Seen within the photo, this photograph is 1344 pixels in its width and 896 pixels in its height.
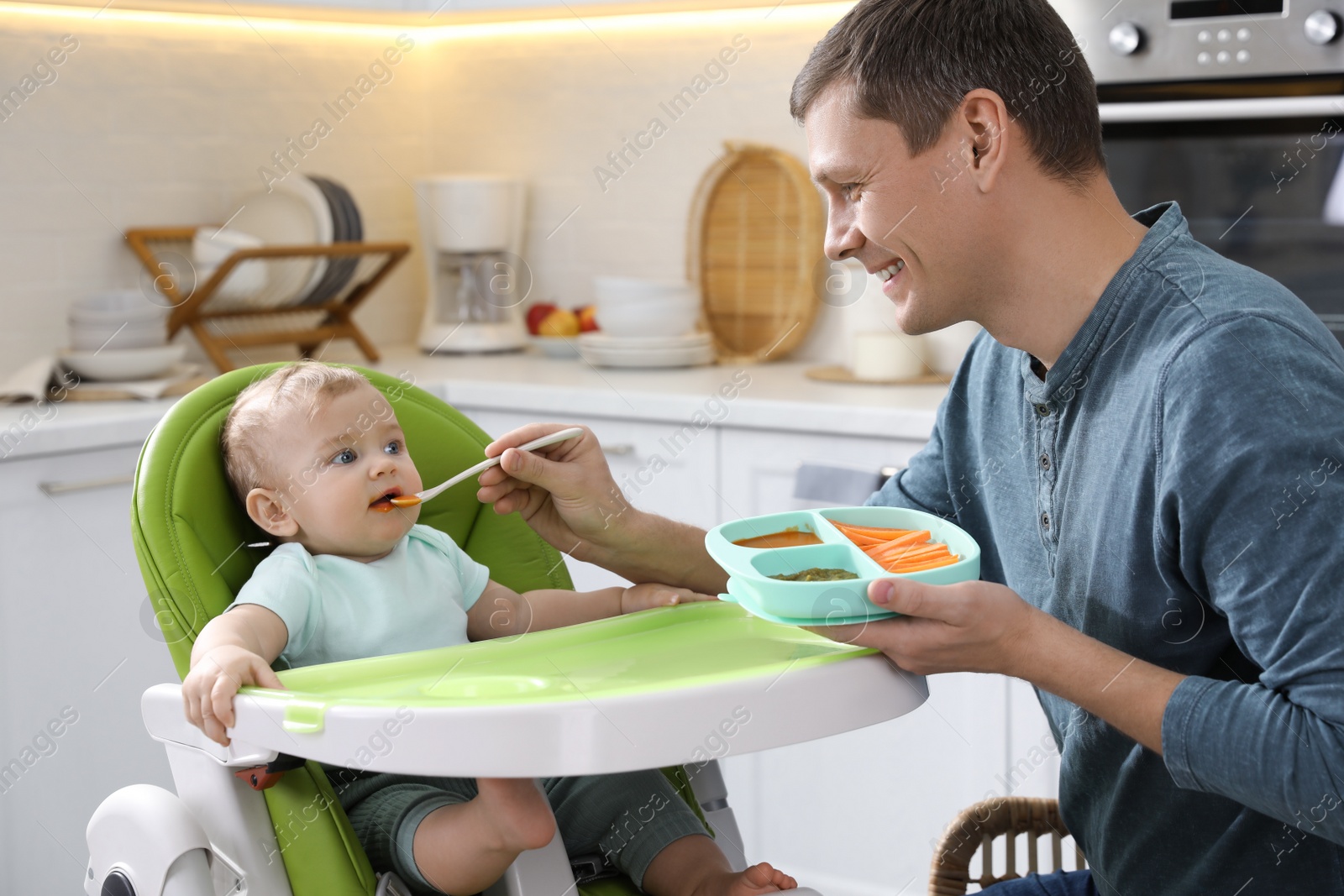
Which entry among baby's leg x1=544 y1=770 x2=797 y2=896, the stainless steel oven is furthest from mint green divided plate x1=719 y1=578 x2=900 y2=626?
the stainless steel oven

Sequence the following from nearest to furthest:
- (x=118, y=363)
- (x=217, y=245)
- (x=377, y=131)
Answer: (x=118, y=363) → (x=217, y=245) → (x=377, y=131)

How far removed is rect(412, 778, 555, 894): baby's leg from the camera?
1.11 metres

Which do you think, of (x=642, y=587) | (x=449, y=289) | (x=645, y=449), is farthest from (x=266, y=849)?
(x=449, y=289)

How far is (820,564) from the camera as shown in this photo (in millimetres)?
1131

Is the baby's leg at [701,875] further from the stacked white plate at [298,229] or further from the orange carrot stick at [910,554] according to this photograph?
the stacked white plate at [298,229]

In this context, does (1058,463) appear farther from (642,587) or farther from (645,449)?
(645,449)

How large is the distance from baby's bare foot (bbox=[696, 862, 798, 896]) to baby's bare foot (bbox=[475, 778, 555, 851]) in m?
0.19

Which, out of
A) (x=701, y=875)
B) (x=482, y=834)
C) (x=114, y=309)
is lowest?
(x=701, y=875)

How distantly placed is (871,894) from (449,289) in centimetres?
158

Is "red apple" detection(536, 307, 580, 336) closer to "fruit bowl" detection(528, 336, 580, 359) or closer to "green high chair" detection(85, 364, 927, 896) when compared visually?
"fruit bowl" detection(528, 336, 580, 359)

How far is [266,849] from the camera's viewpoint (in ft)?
3.74

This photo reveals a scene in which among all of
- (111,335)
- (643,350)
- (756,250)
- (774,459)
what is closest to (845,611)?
(774,459)

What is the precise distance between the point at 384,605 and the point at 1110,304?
737mm

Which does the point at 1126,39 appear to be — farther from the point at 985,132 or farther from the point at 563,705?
the point at 563,705
